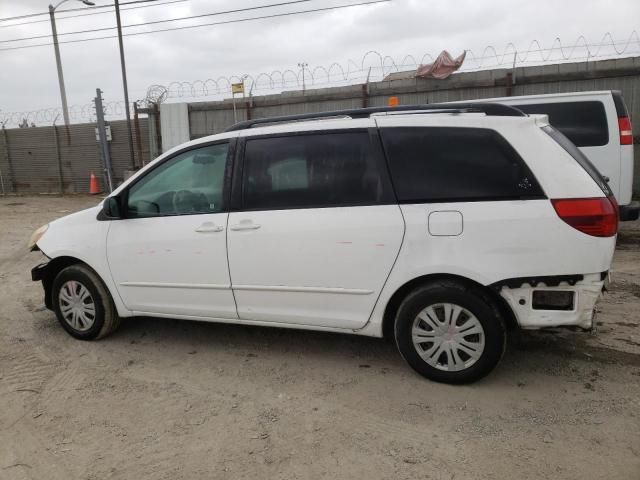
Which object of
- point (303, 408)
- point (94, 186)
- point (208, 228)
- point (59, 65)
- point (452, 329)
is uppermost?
point (59, 65)

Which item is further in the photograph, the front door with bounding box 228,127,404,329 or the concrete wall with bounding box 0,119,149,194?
the concrete wall with bounding box 0,119,149,194

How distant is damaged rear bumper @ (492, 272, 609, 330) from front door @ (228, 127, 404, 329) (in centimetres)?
79

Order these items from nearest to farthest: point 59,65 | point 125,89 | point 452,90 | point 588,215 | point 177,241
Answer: point 588,215 < point 177,241 < point 452,90 < point 125,89 < point 59,65

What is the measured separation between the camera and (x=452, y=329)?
3268mm

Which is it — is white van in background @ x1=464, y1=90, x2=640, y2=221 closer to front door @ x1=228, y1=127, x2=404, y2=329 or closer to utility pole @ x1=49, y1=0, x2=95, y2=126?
front door @ x1=228, y1=127, x2=404, y2=329

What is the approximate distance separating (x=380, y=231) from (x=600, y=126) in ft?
16.6

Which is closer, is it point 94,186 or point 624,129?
point 624,129

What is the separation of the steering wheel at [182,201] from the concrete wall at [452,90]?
937 centimetres

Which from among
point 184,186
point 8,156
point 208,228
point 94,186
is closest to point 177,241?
point 208,228

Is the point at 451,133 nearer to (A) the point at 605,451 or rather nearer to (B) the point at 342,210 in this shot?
(B) the point at 342,210

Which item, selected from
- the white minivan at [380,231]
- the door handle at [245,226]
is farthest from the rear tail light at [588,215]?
the door handle at [245,226]

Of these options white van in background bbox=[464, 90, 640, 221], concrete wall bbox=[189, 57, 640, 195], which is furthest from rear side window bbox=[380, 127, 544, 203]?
concrete wall bbox=[189, 57, 640, 195]

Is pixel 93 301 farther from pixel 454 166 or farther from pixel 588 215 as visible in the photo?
pixel 588 215

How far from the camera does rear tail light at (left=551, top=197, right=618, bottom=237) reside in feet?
9.86
